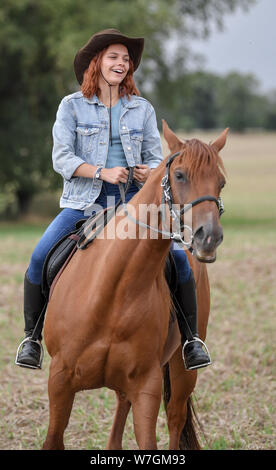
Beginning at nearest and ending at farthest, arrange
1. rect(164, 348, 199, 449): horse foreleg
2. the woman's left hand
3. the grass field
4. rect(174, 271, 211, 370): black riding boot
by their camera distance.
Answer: the woman's left hand → rect(174, 271, 211, 370): black riding boot → rect(164, 348, 199, 449): horse foreleg → the grass field

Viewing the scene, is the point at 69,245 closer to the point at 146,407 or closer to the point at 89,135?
the point at 89,135

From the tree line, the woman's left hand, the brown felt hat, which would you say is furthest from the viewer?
the tree line

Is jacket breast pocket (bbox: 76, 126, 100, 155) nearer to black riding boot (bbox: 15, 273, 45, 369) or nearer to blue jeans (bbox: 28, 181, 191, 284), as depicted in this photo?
blue jeans (bbox: 28, 181, 191, 284)

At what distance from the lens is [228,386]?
6.70 meters

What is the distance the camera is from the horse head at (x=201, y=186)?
3047 millimetres

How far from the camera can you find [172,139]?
11.2 ft

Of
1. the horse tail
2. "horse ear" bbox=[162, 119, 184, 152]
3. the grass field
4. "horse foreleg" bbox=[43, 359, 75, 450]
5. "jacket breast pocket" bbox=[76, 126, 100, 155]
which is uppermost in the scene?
"horse ear" bbox=[162, 119, 184, 152]

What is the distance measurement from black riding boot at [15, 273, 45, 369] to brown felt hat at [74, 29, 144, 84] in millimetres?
1461

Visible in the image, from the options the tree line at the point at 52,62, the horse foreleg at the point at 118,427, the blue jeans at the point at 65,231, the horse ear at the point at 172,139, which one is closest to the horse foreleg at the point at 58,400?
the blue jeans at the point at 65,231

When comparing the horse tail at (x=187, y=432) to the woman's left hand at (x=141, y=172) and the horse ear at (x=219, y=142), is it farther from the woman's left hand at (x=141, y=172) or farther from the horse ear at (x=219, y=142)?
the horse ear at (x=219, y=142)

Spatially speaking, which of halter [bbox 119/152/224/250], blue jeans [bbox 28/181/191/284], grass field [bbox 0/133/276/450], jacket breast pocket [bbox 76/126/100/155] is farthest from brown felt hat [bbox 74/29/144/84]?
grass field [bbox 0/133/276/450]

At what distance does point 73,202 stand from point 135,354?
109cm

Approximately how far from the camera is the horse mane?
3180 mm
